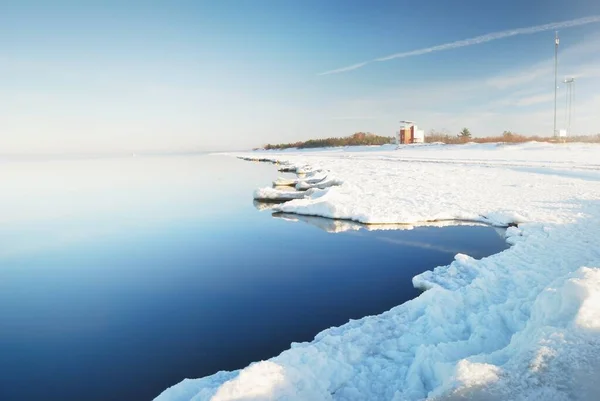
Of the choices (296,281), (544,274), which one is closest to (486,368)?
(544,274)

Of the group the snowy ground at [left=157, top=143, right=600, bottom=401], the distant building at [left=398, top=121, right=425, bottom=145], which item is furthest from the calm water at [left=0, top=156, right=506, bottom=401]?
the distant building at [left=398, top=121, right=425, bottom=145]

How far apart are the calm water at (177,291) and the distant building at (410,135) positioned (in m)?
54.4

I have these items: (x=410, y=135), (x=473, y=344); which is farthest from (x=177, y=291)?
(x=410, y=135)

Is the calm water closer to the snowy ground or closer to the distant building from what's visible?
the snowy ground

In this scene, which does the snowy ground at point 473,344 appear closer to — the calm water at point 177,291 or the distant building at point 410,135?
the calm water at point 177,291

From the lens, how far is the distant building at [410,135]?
2464 inches

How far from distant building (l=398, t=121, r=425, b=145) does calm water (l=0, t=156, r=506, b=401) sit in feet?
178

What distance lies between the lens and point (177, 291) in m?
6.77

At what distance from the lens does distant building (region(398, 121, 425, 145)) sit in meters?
62.6

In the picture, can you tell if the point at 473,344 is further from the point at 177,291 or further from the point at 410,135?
the point at 410,135

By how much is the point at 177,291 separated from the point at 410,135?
201ft

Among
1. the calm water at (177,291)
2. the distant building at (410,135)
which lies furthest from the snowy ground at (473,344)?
the distant building at (410,135)

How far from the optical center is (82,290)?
278 inches

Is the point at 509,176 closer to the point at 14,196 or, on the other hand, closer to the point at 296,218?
the point at 296,218
